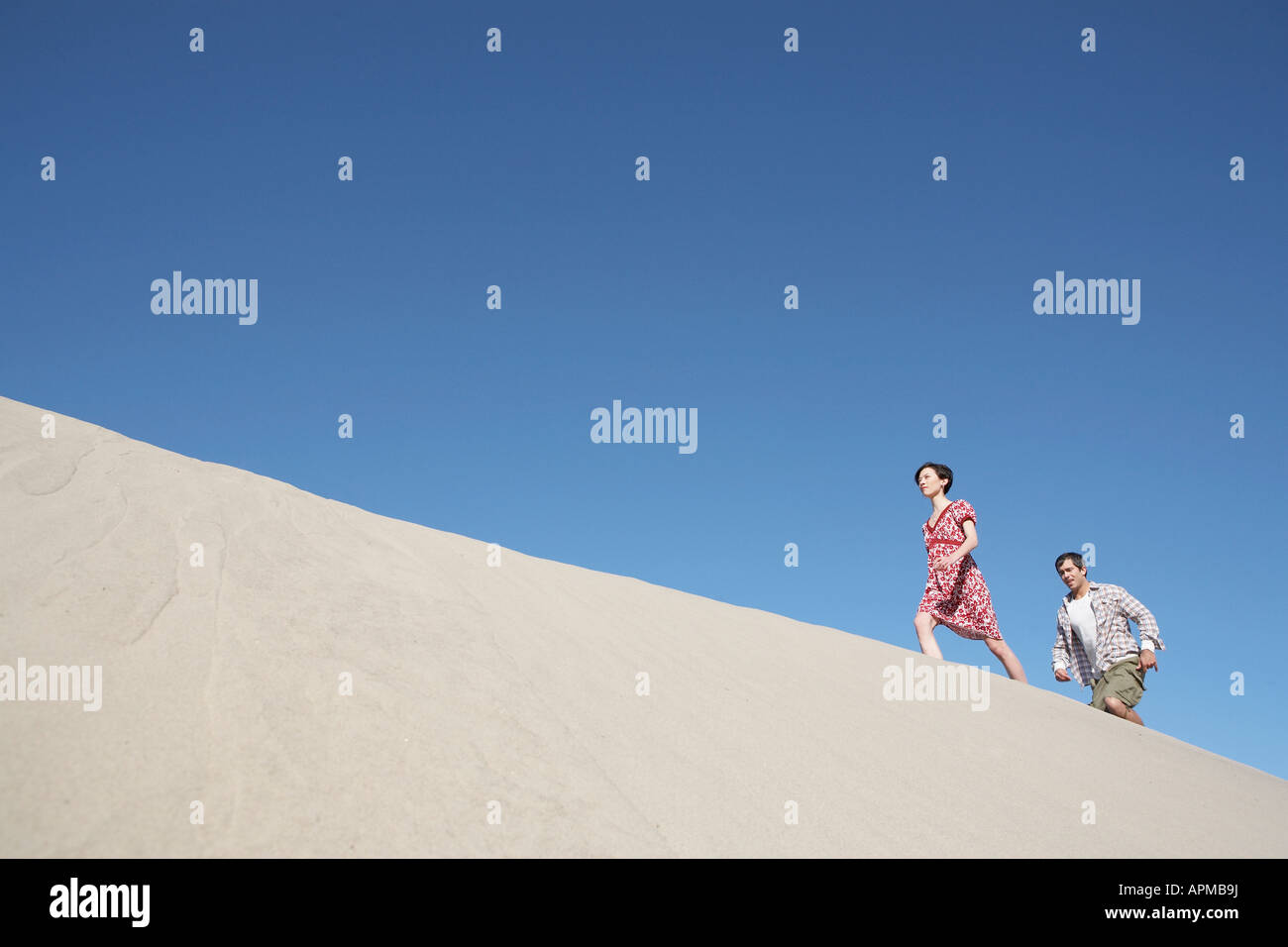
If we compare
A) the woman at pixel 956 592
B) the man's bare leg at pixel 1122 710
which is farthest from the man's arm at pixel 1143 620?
the woman at pixel 956 592

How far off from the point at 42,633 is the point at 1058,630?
6756 mm

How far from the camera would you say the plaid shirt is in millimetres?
6512

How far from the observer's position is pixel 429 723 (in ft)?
10.4

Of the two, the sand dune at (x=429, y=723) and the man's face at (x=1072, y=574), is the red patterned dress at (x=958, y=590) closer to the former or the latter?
the man's face at (x=1072, y=574)

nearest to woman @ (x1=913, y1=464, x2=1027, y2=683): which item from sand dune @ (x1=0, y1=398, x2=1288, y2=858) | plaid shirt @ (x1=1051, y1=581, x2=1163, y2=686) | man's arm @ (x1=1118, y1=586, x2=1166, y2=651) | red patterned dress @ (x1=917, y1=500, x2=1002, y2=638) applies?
red patterned dress @ (x1=917, y1=500, x2=1002, y2=638)

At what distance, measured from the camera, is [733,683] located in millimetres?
4711

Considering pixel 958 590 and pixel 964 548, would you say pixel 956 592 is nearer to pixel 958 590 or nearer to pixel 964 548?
pixel 958 590

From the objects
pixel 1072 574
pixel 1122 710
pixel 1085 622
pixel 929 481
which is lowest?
pixel 1122 710

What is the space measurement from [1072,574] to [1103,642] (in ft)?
1.83

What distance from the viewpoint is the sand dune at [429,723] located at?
2.62 m

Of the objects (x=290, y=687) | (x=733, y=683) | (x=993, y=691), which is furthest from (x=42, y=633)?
(x=993, y=691)

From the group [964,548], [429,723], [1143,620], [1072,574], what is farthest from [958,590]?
[429,723]
